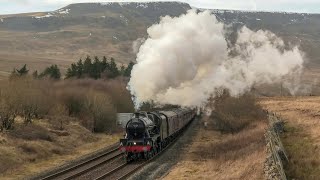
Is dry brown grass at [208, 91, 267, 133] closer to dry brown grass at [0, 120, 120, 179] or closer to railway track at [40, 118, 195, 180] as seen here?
dry brown grass at [0, 120, 120, 179]

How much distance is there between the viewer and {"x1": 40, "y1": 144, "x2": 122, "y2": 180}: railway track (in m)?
27.1

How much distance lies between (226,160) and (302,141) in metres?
11.4

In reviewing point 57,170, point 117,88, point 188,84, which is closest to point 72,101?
point 117,88

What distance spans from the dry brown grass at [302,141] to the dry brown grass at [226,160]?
2296 millimetres

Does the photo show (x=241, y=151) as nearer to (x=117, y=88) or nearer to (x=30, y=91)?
(x=30, y=91)

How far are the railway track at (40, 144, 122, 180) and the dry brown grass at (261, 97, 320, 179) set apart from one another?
13156 mm

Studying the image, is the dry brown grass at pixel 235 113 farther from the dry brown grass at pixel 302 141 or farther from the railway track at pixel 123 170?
the railway track at pixel 123 170

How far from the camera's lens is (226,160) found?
103 ft

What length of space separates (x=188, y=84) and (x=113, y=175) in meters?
21.0

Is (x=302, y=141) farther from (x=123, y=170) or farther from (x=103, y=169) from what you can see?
(x=103, y=169)

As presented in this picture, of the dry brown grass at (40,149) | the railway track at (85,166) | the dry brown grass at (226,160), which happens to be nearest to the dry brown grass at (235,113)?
the dry brown grass at (226,160)

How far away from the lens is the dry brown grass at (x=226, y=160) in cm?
2594

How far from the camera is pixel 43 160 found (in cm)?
3506

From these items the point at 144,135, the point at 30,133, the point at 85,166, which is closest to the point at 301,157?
the point at 144,135
